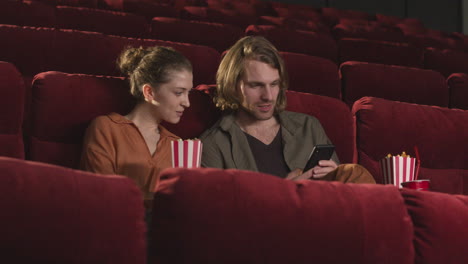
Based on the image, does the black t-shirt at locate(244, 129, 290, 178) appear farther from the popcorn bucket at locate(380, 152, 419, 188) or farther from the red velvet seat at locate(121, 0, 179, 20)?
the red velvet seat at locate(121, 0, 179, 20)

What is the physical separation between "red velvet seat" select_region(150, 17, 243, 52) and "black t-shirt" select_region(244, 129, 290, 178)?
41 cm

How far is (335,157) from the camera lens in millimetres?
869

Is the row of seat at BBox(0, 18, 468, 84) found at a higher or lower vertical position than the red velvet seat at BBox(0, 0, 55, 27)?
lower

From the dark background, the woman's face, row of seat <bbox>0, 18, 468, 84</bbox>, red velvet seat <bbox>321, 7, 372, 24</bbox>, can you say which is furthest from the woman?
the dark background

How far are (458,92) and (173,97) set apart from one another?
0.60 meters

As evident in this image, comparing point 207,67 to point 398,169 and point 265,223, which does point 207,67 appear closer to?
point 398,169

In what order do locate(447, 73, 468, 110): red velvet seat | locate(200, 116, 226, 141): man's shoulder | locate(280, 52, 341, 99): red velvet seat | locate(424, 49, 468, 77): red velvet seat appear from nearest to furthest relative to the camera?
1. locate(200, 116, 226, 141): man's shoulder
2. locate(280, 52, 341, 99): red velvet seat
3. locate(447, 73, 468, 110): red velvet seat
4. locate(424, 49, 468, 77): red velvet seat

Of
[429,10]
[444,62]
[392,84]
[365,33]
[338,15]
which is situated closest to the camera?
[392,84]

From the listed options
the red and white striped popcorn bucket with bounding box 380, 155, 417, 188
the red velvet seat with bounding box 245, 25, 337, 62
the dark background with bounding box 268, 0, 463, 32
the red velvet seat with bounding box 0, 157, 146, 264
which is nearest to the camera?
the red velvet seat with bounding box 0, 157, 146, 264

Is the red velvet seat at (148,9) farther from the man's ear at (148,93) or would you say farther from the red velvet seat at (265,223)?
the red velvet seat at (265,223)

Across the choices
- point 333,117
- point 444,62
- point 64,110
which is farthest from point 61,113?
point 444,62

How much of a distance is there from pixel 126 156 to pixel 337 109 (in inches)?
12.3

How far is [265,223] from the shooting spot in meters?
0.45

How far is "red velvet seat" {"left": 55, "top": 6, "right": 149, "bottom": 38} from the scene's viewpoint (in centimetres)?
122
